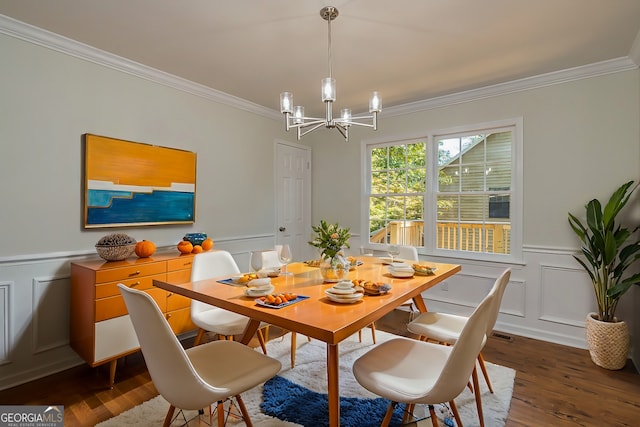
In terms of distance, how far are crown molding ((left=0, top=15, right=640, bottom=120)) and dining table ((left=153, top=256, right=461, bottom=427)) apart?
204cm

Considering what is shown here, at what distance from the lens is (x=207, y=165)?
3.61m

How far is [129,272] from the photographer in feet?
8.09

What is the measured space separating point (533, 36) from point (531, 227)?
1.78 metres

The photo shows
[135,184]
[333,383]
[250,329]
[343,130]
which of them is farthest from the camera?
[135,184]

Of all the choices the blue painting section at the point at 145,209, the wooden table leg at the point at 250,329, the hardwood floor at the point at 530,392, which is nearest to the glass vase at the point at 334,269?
the wooden table leg at the point at 250,329

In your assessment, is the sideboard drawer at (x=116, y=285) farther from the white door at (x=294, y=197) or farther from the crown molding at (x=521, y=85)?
the crown molding at (x=521, y=85)

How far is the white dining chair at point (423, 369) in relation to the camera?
1.35m

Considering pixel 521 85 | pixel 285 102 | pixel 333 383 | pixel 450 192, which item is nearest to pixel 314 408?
pixel 333 383

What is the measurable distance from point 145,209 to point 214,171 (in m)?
0.89

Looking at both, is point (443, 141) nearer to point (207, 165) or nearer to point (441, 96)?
point (441, 96)

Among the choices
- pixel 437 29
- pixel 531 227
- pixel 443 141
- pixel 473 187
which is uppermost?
pixel 437 29

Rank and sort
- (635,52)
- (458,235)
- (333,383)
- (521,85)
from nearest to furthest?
(333,383)
(635,52)
(521,85)
(458,235)

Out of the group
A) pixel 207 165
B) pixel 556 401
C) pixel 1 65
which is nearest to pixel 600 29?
pixel 556 401

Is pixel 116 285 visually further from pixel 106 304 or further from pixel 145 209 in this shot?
pixel 145 209
